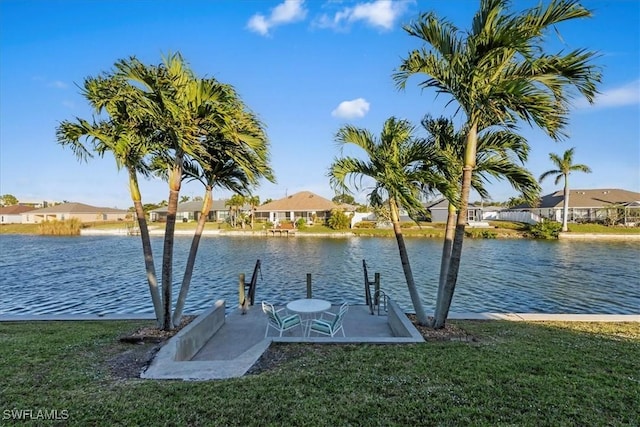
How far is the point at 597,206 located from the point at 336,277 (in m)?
45.6

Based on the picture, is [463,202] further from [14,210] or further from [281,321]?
[14,210]

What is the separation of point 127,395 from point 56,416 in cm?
62

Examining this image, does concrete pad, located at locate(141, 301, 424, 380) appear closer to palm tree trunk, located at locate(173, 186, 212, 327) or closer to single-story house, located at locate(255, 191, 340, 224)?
palm tree trunk, located at locate(173, 186, 212, 327)

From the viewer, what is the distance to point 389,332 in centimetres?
760

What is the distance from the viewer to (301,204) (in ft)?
181

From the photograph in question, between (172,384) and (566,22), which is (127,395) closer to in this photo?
(172,384)

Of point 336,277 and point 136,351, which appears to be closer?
point 136,351

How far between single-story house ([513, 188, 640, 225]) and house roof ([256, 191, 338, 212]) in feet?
99.9

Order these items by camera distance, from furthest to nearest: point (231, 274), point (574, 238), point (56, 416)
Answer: point (574, 238) < point (231, 274) < point (56, 416)

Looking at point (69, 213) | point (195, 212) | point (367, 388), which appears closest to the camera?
point (367, 388)

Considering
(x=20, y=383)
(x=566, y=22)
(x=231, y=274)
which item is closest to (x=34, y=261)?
(x=231, y=274)

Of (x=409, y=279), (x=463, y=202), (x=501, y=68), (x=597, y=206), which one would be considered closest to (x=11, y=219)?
(x=409, y=279)

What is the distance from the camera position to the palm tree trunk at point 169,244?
6754 millimetres

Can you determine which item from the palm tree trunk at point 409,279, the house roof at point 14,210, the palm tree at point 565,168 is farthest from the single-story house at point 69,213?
the palm tree at point 565,168
